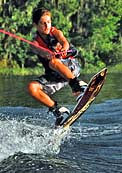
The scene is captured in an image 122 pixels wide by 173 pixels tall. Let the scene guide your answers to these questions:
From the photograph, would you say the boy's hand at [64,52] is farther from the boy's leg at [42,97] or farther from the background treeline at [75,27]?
the background treeline at [75,27]

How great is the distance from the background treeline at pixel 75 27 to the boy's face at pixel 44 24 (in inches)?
1468

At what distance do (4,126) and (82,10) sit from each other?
39.9 meters

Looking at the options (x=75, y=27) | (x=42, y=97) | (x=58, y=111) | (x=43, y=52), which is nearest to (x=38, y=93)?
(x=42, y=97)

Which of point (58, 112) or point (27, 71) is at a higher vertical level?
point (58, 112)

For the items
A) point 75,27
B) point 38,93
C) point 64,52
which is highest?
point 64,52

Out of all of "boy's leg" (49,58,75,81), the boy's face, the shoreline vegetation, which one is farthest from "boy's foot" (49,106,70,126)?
the shoreline vegetation

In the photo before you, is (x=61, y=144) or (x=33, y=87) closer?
(x=33, y=87)

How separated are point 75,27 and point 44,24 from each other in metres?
42.7

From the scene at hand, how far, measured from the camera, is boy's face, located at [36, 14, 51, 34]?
26.6 ft

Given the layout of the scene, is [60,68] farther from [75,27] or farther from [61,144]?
[75,27]

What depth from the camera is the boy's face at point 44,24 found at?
812 cm

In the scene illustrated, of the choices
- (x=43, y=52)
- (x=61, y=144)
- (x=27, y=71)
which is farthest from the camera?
(x=27, y=71)

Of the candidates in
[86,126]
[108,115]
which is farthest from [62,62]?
[108,115]

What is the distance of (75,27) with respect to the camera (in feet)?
166
